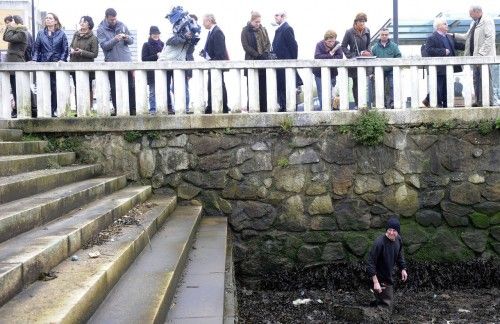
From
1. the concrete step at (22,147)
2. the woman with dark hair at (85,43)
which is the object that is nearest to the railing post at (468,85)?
the woman with dark hair at (85,43)

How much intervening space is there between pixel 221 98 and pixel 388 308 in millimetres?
3379

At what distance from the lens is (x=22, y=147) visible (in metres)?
6.83

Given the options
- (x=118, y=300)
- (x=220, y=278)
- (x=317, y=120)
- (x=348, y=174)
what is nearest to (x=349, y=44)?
(x=317, y=120)

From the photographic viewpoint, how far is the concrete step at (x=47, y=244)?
10.5 feet

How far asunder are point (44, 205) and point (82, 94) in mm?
3450

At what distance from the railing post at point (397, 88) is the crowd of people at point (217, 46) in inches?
7.6

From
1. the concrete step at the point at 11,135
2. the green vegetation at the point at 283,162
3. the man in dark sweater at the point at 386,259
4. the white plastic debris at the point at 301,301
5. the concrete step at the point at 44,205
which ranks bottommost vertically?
the white plastic debris at the point at 301,301

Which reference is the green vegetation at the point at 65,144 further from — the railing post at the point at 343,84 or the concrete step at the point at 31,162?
the railing post at the point at 343,84

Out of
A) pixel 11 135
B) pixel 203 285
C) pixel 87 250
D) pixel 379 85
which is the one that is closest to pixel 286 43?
pixel 379 85

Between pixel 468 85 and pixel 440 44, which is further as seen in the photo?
pixel 440 44

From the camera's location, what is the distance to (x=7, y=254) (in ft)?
11.4

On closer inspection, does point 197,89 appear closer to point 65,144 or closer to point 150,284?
point 65,144

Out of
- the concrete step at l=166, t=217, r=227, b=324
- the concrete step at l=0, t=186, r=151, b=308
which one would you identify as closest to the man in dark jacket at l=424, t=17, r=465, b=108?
the concrete step at l=166, t=217, r=227, b=324

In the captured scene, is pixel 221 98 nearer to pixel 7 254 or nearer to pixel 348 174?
pixel 348 174
